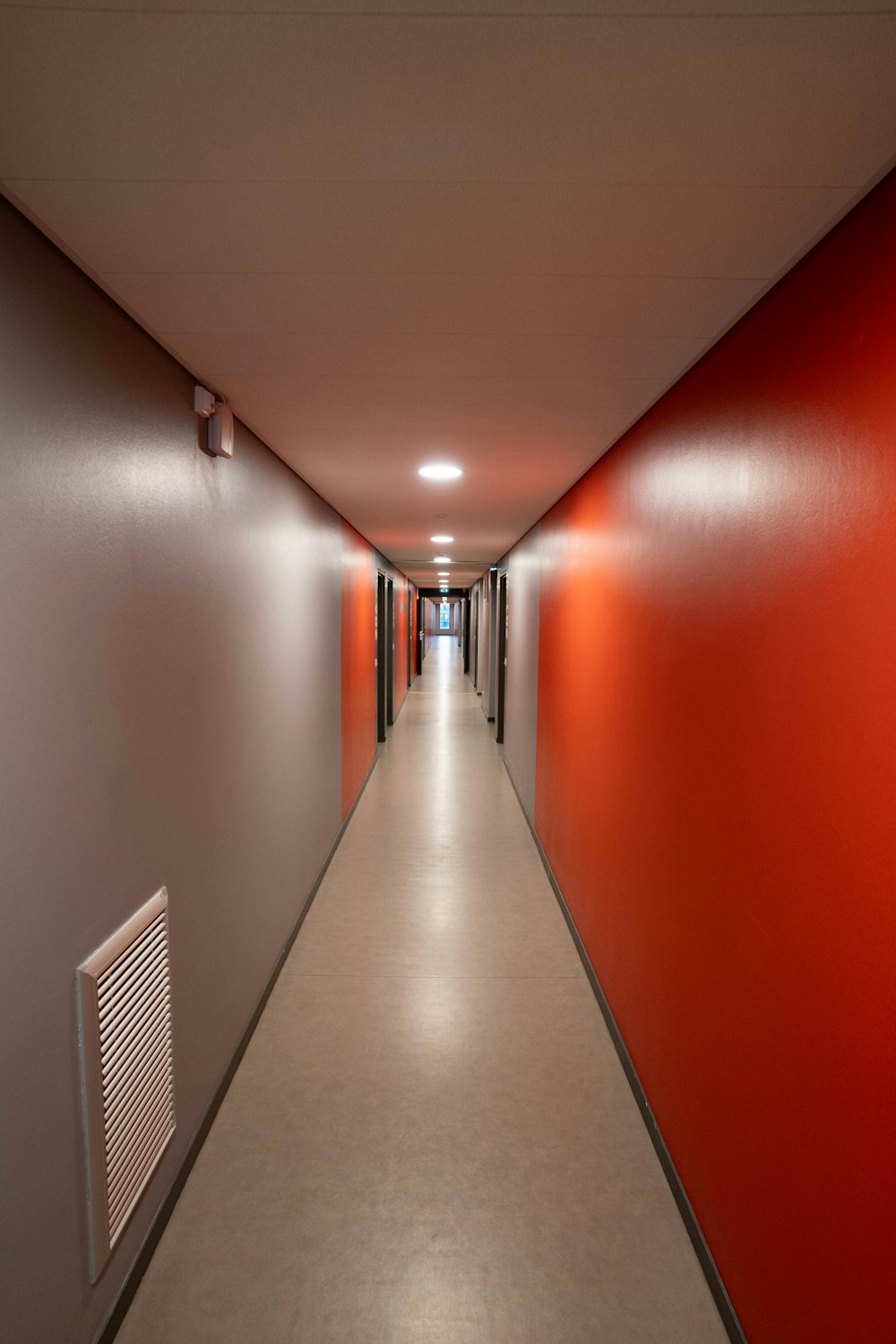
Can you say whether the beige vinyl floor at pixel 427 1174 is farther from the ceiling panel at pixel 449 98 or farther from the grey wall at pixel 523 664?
the ceiling panel at pixel 449 98

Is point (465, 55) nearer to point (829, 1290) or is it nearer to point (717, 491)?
point (717, 491)

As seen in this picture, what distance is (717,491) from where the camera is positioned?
193 centimetres

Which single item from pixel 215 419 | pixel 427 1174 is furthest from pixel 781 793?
pixel 215 419

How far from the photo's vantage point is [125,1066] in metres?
1.73

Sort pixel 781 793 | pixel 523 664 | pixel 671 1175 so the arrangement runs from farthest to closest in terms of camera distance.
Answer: pixel 523 664, pixel 671 1175, pixel 781 793

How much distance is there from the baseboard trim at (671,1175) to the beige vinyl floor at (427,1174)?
0.10 ft

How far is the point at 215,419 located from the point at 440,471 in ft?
5.01

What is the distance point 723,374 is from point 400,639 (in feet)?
35.0

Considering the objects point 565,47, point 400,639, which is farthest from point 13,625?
point 400,639

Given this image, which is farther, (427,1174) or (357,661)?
(357,661)

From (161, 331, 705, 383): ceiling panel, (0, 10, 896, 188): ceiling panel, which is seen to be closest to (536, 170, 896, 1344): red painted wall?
(161, 331, 705, 383): ceiling panel

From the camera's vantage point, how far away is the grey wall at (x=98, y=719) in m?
1.34

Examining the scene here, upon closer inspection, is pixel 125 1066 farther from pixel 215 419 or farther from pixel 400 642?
pixel 400 642

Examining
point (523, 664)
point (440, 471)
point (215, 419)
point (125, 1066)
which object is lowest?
point (125, 1066)
